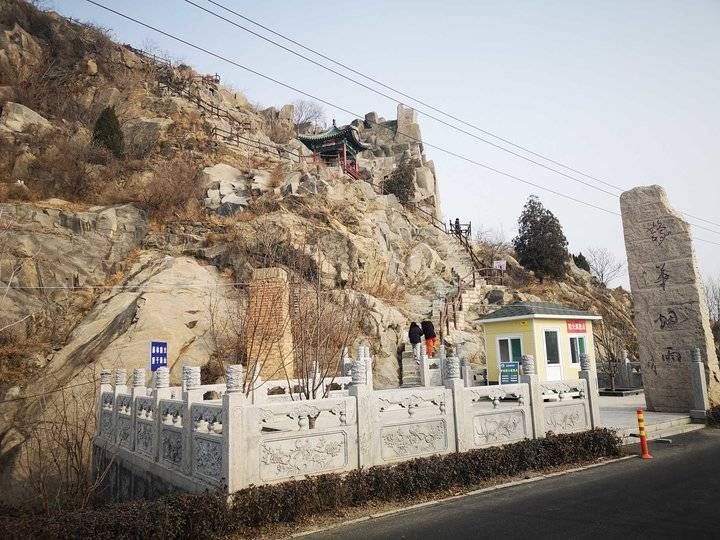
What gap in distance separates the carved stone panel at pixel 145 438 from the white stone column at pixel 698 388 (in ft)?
46.7

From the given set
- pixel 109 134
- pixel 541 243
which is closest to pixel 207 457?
pixel 109 134

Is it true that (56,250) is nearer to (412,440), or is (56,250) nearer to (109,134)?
(109,134)

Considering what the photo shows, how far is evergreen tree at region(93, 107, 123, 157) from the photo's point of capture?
28794 millimetres

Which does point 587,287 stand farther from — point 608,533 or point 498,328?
point 608,533

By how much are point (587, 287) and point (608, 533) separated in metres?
41.5

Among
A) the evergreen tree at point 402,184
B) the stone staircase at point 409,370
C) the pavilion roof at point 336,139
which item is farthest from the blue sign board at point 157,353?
the evergreen tree at point 402,184

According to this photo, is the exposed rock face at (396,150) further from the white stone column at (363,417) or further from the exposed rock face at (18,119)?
the white stone column at (363,417)

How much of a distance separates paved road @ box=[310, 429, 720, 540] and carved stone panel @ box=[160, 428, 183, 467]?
321cm

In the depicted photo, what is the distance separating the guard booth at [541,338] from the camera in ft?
61.6

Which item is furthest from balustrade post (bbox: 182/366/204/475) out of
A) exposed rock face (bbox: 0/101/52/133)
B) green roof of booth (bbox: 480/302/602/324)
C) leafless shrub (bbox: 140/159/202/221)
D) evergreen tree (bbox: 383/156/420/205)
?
evergreen tree (bbox: 383/156/420/205)

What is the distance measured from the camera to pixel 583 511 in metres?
6.41

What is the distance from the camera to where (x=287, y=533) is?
606cm

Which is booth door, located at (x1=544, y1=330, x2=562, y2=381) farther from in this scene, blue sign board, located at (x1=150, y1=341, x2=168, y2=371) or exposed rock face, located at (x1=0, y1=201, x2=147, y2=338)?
exposed rock face, located at (x1=0, y1=201, x2=147, y2=338)

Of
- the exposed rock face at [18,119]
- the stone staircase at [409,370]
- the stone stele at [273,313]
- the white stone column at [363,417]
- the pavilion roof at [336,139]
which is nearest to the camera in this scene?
the white stone column at [363,417]
